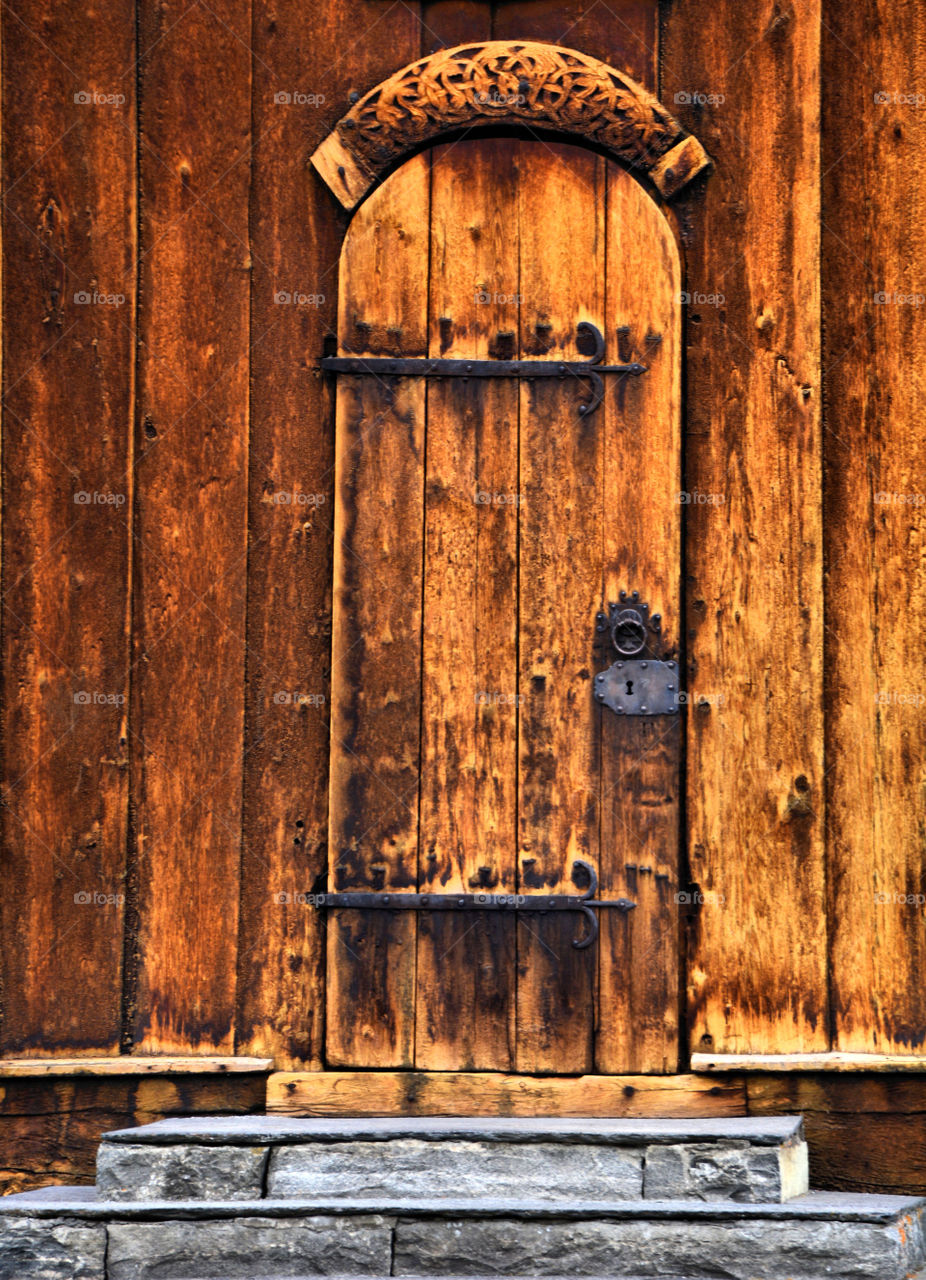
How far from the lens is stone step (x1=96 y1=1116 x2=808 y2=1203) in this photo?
10.0 ft

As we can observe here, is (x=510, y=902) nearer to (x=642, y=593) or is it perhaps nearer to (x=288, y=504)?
(x=642, y=593)

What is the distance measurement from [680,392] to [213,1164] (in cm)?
221

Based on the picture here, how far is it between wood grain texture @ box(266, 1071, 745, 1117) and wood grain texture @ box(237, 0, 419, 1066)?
41 centimetres

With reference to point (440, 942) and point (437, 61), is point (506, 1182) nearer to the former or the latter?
point (440, 942)

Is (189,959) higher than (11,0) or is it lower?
lower

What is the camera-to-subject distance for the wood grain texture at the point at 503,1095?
11.1ft

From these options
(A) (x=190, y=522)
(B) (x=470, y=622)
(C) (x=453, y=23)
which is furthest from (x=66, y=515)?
(C) (x=453, y=23)

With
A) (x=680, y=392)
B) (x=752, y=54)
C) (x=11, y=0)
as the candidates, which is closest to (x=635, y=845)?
A: (x=680, y=392)

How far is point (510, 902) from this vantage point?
135 inches

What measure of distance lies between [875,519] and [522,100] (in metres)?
1.43

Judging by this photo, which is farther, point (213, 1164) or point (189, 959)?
point (189, 959)

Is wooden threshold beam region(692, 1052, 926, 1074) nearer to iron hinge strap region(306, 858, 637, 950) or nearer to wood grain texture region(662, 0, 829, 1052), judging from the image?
wood grain texture region(662, 0, 829, 1052)

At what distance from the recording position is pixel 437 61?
11.6 ft

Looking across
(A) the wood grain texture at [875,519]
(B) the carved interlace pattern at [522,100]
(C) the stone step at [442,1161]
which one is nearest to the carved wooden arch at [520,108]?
(B) the carved interlace pattern at [522,100]
